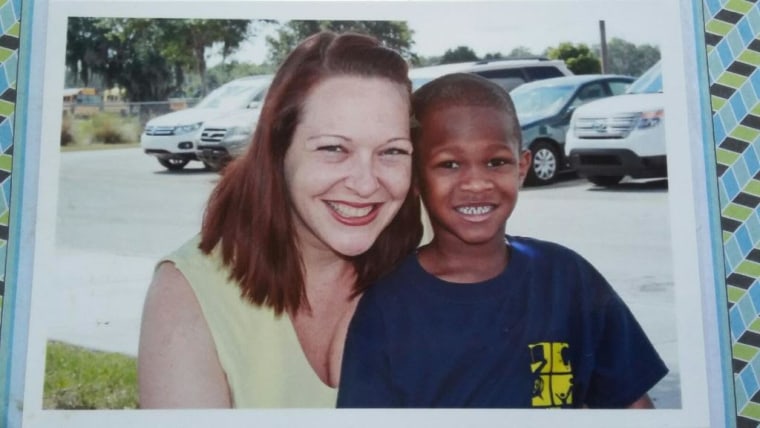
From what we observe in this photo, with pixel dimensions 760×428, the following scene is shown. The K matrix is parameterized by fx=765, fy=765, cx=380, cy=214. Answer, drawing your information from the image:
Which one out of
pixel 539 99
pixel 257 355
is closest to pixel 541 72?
pixel 539 99

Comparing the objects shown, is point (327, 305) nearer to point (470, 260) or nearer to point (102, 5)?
point (470, 260)

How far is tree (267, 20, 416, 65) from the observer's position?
1.59 m

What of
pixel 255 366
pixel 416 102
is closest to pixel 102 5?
pixel 416 102

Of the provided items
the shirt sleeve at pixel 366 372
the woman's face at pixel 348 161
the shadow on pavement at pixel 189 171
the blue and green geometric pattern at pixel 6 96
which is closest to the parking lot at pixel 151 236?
the shadow on pavement at pixel 189 171

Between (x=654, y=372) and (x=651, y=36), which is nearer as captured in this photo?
(x=654, y=372)

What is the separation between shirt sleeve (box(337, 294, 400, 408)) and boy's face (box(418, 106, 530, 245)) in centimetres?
25

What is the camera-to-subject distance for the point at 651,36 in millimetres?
1678

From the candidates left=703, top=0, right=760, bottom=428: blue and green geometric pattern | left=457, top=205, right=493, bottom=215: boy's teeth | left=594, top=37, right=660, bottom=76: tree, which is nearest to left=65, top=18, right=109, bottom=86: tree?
left=457, top=205, right=493, bottom=215: boy's teeth

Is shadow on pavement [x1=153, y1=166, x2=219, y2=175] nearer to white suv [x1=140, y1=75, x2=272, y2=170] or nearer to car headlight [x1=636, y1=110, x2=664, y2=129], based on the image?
white suv [x1=140, y1=75, x2=272, y2=170]

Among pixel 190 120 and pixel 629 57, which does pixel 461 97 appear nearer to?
pixel 629 57

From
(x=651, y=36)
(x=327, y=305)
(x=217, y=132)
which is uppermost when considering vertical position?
(x=651, y=36)

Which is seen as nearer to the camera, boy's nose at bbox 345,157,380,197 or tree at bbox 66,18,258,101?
boy's nose at bbox 345,157,380,197

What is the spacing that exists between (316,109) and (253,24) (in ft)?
0.93

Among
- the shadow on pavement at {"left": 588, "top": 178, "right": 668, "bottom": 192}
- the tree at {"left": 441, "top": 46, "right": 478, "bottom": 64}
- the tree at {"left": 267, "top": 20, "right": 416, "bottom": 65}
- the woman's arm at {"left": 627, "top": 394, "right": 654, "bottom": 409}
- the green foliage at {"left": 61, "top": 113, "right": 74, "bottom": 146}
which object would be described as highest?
the tree at {"left": 267, "top": 20, "right": 416, "bottom": 65}
